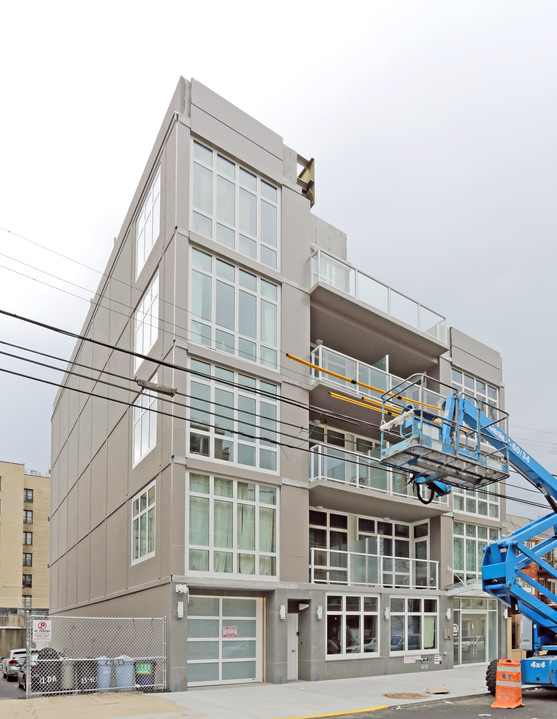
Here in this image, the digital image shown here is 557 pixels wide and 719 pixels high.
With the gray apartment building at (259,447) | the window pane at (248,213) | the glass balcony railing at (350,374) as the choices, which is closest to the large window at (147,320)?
the gray apartment building at (259,447)

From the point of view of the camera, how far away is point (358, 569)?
77.0 ft

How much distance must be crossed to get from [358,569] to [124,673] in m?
8.83

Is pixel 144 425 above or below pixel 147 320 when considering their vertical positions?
below

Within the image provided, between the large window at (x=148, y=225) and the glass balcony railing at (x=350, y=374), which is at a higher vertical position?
the large window at (x=148, y=225)

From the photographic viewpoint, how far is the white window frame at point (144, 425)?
21.5 metres

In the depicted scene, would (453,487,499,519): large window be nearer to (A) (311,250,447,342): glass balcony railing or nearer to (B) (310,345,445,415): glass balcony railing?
(B) (310,345,445,415): glass balcony railing

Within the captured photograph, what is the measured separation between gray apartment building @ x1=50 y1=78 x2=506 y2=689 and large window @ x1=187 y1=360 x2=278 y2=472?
6cm

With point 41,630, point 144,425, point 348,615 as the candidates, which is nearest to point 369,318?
point 144,425

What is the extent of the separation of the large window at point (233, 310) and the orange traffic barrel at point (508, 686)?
1042cm

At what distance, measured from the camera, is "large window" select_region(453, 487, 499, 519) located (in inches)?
1139

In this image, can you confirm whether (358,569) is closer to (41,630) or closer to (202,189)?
(41,630)

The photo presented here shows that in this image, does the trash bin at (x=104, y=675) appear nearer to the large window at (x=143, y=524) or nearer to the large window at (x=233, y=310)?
the large window at (x=143, y=524)

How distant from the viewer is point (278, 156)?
943 inches

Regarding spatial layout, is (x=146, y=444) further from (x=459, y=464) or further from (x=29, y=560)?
(x=29, y=560)
